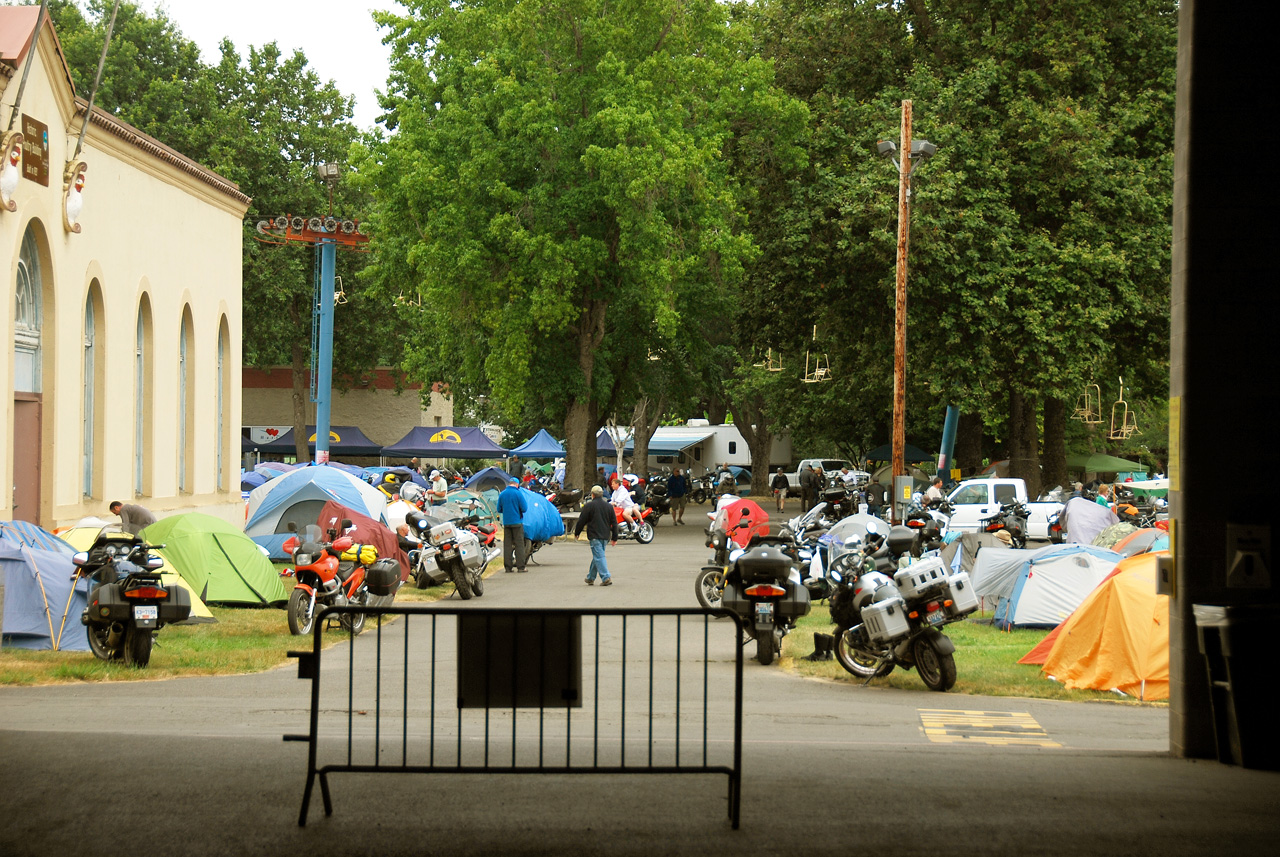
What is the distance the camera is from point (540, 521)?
23.8 meters

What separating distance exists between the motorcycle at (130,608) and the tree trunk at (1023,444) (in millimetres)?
26939

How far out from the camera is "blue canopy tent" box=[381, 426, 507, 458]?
51.8 meters

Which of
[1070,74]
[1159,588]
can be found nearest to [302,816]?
[1159,588]

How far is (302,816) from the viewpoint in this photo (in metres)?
5.97

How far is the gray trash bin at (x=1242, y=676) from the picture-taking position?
7020 mm

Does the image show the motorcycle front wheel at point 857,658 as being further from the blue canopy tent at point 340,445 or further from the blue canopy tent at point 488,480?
the blue canopy tent at point 340,445

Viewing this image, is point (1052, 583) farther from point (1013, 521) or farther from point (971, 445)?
point (971, 445)

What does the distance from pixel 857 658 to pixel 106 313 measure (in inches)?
547

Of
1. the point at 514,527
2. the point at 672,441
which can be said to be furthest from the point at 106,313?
the point at 672,441

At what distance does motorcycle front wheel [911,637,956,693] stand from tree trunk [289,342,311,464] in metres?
45.5

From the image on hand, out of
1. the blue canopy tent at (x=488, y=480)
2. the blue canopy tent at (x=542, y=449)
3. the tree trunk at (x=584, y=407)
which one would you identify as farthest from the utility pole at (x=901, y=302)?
the blue canopy tent at (x=542, y=449)

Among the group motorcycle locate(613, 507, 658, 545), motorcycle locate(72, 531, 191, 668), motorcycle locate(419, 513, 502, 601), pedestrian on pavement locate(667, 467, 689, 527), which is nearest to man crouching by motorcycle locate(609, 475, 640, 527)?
motorcycle locate(613, 507, 658, 545)

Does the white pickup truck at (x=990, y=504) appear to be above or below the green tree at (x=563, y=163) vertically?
below

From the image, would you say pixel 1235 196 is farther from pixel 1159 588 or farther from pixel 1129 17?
pixel 1129 17
